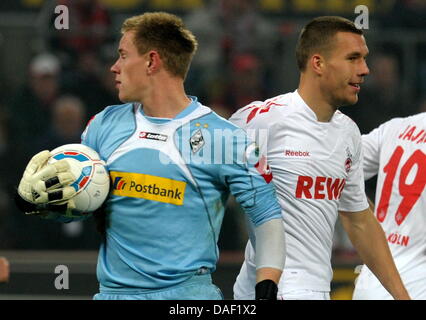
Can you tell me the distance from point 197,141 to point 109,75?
6.46 metres

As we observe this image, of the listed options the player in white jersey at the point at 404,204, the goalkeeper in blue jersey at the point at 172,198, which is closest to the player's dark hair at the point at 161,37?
the goalkeeper in blue jersey at the point at 172,198

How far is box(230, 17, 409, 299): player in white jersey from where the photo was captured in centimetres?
619

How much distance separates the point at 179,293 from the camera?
18.0ft

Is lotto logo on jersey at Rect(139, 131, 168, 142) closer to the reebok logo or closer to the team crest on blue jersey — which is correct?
the team crest on blue jersey

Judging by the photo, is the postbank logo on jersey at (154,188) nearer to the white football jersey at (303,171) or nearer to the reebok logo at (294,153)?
the white football jersey at (303,171)

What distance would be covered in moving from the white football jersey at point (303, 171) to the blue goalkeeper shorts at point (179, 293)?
0.73 meters

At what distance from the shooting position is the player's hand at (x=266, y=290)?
17.5ft

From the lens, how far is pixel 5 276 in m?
5.76

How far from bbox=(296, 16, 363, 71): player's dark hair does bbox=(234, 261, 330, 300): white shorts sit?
47.4 inches

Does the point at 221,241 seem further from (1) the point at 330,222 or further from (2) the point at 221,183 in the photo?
(2) the point at 221,183

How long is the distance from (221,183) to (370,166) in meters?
1.83

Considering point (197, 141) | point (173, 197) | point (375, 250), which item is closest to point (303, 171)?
point (375, 250)

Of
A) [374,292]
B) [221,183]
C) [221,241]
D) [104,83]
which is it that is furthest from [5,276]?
[104,83]

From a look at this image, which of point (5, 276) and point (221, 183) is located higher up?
point (221, 183)
